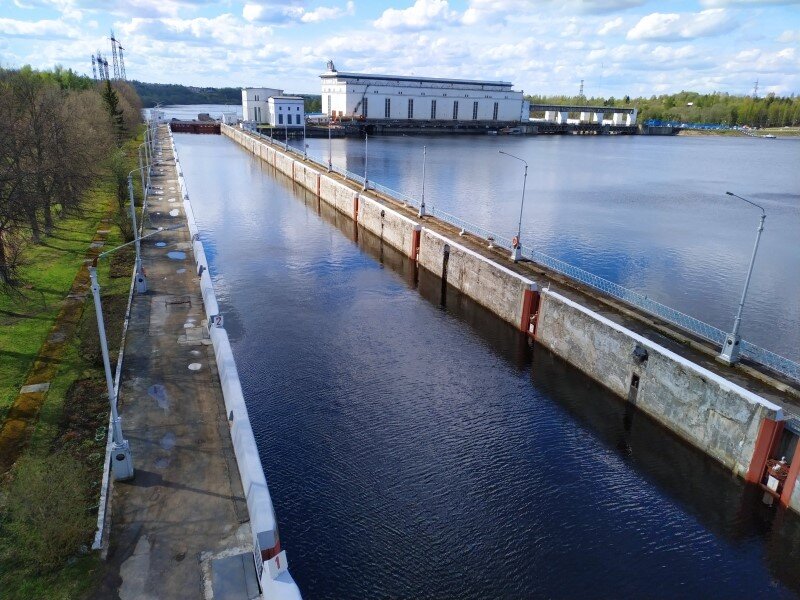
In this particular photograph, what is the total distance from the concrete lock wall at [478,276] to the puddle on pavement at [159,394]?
19.5 m

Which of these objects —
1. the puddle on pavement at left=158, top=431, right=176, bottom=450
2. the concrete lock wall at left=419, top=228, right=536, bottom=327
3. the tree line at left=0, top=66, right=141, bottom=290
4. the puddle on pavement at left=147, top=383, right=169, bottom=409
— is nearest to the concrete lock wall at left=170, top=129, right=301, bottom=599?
the puddle on pavement at left=158, top=431, right=176, bottom=450

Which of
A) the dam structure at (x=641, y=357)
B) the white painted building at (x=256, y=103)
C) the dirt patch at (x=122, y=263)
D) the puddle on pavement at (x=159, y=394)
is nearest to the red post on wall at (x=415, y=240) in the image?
the dam structure at (x=641, y=357)

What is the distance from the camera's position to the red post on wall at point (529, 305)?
32.7m

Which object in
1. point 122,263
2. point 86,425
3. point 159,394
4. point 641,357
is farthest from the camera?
point 122,263

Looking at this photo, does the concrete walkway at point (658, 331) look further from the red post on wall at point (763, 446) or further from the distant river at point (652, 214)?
the distant river at point (652, 214)

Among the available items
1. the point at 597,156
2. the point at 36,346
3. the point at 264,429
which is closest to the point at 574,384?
the point at 264,429

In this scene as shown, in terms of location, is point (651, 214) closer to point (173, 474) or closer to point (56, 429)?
point (173, 474)

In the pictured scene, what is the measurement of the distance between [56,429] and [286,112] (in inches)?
6043

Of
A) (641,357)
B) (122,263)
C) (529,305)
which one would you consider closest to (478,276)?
(529,305)

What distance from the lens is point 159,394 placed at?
72.7ft

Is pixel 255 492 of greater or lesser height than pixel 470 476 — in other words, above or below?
above

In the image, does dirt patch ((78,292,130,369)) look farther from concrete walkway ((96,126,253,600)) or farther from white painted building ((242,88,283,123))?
white painted building ((242,88,283,123))

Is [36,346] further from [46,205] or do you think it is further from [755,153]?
[755,153]

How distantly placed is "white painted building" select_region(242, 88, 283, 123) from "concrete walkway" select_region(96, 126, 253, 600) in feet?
524
